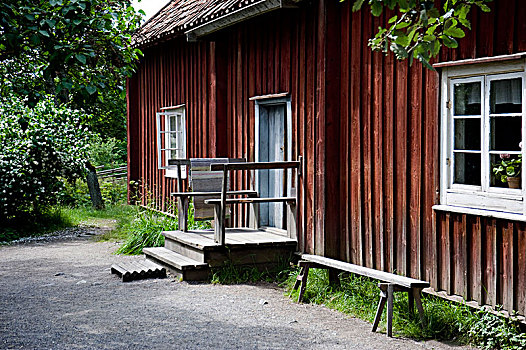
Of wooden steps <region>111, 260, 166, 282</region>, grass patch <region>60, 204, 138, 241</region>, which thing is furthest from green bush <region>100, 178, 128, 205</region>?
wooden steps <region>111, 260, 166, 282</region>

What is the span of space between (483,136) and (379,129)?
1585 mm

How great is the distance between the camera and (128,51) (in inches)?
283

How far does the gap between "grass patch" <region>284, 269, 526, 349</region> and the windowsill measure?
2.86 ft

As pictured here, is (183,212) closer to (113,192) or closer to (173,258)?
(173,258)

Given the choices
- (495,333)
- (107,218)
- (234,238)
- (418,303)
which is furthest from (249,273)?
(107,218)

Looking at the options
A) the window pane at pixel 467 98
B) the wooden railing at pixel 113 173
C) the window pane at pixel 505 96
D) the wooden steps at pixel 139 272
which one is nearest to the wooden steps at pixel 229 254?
the wooden steps at pixel 139 272

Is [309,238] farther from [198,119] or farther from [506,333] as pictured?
[198,119]

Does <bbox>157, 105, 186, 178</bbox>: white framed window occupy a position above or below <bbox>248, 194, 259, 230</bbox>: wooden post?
above

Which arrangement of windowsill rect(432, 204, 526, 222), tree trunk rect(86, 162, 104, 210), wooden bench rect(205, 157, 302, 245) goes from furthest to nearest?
tree trunk rect(86, 162, 104, 210) < wooden bench rect(205, 157, 302, 245) < windowsill rect(432, 204, 526, 222)

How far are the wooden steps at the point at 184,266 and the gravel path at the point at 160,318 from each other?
0.18 meters

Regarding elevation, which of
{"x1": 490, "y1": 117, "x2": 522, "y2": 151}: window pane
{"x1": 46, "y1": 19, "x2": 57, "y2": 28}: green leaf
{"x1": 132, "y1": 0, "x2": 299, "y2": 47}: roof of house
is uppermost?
{"x1": 132, "y1": 0, "x2": 299, "y2": 47}: roof of house

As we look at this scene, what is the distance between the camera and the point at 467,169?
21.6 feet

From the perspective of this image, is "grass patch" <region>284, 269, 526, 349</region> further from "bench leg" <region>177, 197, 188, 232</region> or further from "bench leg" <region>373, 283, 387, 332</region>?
"bench leg" <region>177, 197, 188, 232</region>

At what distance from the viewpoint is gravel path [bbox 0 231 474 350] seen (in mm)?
6211
